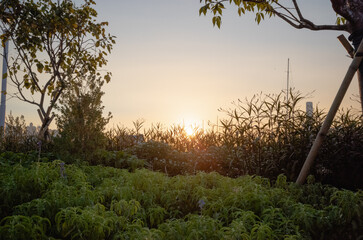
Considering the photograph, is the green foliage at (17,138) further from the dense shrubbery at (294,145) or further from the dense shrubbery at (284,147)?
the dense shrubbery at (294,145)

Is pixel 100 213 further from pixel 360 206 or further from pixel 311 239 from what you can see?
pixel 360 206

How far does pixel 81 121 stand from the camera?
6.96 metres

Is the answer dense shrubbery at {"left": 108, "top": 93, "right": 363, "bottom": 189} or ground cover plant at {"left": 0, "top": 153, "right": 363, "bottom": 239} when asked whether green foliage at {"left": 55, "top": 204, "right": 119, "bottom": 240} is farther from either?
dense shrubbery at {"left": 108, "top": 93, "right": 363, "bottom": 189}

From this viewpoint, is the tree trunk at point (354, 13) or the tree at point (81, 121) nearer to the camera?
Answer: the tree trunk at point (354, 13)

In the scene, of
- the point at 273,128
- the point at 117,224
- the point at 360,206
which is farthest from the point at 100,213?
the point at 273,128

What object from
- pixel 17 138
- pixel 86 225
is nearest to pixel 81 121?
pixel 17 138

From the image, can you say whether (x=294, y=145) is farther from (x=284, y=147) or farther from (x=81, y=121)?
(x=81, y=121)

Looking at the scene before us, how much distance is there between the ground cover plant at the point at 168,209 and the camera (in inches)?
104

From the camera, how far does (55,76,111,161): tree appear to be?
6818 mm

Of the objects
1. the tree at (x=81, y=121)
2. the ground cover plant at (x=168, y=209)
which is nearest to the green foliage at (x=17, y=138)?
the tree at (x=81, y=121)

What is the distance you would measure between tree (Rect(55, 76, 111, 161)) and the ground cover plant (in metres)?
2.12

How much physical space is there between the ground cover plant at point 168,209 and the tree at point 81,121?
6.96ft

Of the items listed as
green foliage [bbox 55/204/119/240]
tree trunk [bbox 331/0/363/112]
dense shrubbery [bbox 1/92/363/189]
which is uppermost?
tree trunk [bbox 331/0/363/112]

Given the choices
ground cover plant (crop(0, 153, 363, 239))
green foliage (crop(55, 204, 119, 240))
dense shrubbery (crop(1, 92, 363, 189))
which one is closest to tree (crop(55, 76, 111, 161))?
dense shrubbery (crop(1, 92, 363, 189))
